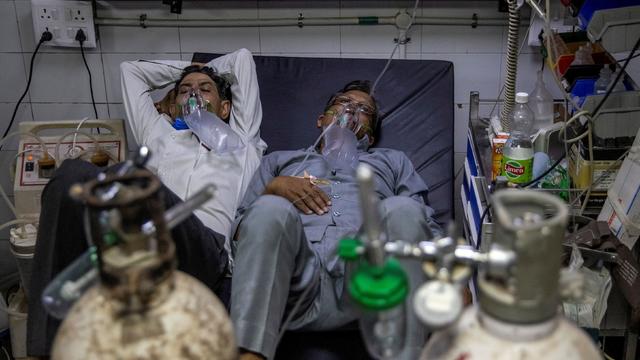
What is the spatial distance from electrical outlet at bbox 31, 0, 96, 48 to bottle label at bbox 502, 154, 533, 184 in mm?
1913

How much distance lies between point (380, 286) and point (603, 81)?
5.09ft

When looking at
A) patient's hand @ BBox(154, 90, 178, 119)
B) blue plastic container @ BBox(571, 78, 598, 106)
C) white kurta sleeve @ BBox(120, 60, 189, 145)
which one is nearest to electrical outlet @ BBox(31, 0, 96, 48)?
white kurta sleeve @ BBox(120, 60, 189, 145)

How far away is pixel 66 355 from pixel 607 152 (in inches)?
61.7

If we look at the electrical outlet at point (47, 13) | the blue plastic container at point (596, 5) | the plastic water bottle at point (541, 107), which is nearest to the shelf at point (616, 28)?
the blue plastic container at point (596, 5)

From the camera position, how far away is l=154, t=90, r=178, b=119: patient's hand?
256cm

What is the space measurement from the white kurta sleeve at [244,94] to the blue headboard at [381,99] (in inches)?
5.2

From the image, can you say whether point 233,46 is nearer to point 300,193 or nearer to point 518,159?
point 300,193

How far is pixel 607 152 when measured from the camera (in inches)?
71.3

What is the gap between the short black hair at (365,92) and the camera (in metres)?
2.50

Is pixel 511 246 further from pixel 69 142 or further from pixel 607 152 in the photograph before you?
pixel 69 142

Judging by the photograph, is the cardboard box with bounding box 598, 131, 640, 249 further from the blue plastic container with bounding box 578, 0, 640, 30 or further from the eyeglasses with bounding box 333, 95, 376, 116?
the eyeglasses with bounding box 333, 95, 376, 116

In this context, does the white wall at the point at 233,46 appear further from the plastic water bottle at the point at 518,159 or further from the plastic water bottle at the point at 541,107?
the plastic water bottle at the point at 518,159

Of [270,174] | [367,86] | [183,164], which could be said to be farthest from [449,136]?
[183,164]

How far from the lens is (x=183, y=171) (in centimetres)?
229
